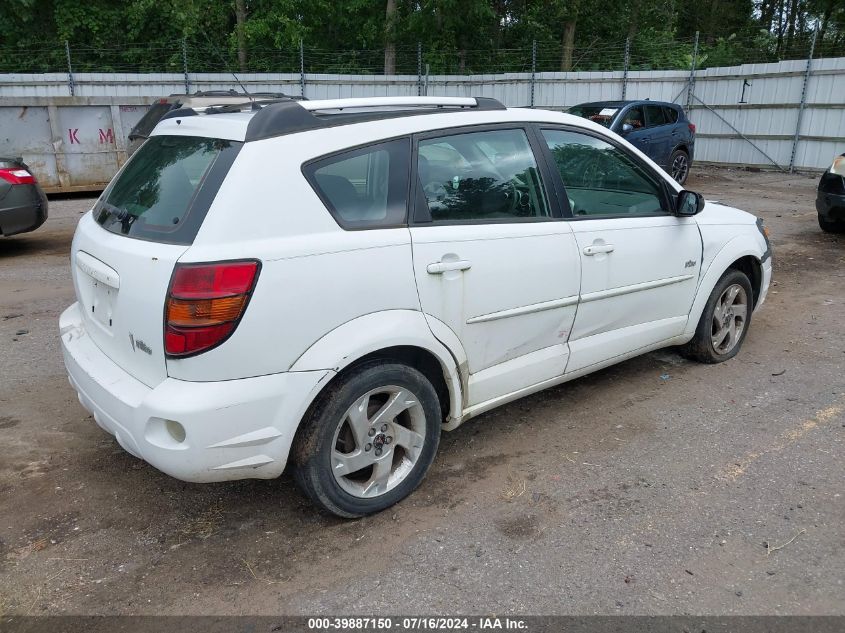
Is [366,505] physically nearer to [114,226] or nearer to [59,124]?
[114,226]

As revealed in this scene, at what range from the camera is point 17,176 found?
7.93 meters

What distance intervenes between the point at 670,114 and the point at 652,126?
0.82m

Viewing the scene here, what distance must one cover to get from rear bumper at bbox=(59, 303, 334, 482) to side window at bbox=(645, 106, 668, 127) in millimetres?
12291

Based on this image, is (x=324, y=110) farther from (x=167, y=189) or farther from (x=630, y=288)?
(x=630, y=288)

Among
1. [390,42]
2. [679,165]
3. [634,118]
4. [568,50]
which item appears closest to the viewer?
[634,118]

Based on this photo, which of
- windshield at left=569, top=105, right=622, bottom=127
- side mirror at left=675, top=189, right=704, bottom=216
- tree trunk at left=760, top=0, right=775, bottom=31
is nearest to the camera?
side mirror at left=675, top=189, right=704, bottom=216

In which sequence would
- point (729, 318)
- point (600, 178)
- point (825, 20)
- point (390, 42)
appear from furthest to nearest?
point (825, 20), point (390, 42), point (729, 318), point (600, 178)

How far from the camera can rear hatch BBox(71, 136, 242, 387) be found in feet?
8.73

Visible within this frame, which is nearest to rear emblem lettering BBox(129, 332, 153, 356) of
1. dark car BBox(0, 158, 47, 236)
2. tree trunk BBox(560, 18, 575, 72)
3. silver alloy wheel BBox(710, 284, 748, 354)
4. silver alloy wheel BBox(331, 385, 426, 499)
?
silver alloy wheel BBox(331, 385, 426, 499)

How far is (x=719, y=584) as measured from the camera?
269 cm

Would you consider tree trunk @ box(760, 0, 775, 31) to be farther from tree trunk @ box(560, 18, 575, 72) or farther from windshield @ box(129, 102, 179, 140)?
windshield @ box(129, 102, 179, 140)

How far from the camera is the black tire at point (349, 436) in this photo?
9.37ft

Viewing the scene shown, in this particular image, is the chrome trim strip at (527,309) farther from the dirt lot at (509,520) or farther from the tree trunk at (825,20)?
the tree trunk at (825,20)

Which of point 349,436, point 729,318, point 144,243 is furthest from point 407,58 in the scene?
point 349,436
